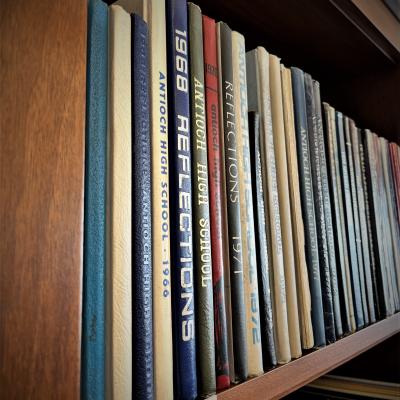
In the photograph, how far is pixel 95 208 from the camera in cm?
26

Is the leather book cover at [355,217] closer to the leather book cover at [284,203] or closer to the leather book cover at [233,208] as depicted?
the leather book cover at [284,203]

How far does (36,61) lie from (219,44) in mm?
220

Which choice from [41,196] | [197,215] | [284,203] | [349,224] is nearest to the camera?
[41,196]

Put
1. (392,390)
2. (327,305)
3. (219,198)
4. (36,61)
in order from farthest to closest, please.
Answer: (392,390) → (327,305) → (219,198) → (36,61)

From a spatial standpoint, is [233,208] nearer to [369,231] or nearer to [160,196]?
[160,196]

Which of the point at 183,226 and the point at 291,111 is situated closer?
the point at 183,226

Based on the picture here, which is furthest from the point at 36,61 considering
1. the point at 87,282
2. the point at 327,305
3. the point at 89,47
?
the point at 327,305

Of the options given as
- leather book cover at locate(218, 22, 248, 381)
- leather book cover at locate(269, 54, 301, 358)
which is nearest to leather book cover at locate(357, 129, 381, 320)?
leather book cover at locate(269, 54, 301, 358)

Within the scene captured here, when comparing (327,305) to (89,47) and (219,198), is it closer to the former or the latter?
(219,198)

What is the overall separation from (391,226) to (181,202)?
56 cm

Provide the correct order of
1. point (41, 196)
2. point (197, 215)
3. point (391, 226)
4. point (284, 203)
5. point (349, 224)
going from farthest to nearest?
point (391, 226), point (349, 224), point (284, 203), point (197, 215), point (41, 196)

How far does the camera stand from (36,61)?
0.81 ft

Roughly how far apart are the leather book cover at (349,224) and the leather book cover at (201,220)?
0.32m

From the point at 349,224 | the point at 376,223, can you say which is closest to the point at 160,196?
the point at 349,224
